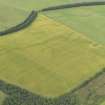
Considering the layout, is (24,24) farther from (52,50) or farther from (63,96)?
(63,96)

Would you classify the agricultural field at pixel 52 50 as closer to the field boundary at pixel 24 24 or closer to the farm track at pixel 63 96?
the farm track at pixel 63 96

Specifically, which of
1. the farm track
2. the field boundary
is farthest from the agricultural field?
the field boundary

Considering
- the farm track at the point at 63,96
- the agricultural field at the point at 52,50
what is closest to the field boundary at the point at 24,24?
the agricultural field at the point at 52,50

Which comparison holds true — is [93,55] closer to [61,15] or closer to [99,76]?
[99,76]

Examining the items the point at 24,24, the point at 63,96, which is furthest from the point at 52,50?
the point at 63,96

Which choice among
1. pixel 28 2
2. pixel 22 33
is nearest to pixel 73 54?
pixel 22 33

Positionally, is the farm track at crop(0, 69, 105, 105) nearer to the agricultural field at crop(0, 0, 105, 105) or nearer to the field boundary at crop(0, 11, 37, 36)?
the agricultural field at crop(0, 0, 105, 105)
